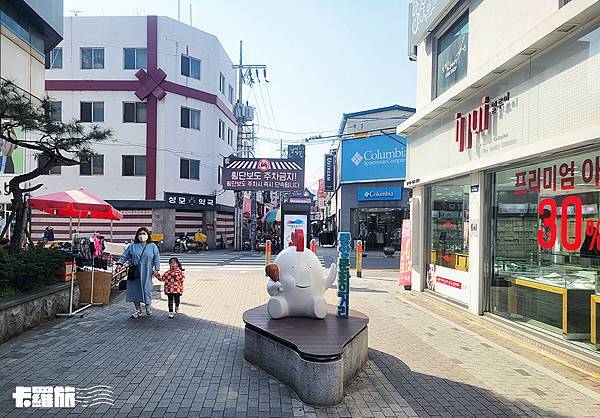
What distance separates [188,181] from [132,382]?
23681 mm

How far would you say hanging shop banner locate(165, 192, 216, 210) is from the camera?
26953mm

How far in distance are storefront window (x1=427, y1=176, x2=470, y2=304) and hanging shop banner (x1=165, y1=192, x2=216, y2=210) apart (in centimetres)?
1879

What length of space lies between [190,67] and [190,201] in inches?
333

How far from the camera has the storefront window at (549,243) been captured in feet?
20.4

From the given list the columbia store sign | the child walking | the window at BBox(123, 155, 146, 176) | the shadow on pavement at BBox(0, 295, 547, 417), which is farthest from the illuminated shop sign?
the window at BBox(123, 155, 146, 176)

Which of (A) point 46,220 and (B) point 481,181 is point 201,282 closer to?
(B) point 481,181

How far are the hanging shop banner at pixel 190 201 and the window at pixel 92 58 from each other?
29.0 ft

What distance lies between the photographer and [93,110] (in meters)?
27.3

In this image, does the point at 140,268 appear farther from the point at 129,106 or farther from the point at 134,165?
the point at 129,106

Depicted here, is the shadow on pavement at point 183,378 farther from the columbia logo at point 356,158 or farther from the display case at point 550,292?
the columbia logo at point 356,158

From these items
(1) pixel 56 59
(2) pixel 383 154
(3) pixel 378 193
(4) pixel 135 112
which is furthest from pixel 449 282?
(1) pixel 56 59

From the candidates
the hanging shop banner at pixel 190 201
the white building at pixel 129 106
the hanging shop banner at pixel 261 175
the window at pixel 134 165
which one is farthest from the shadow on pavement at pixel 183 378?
the window at pixel 134 165

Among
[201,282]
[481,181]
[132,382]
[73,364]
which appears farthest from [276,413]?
[201,282]

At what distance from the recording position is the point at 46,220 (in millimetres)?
27688
